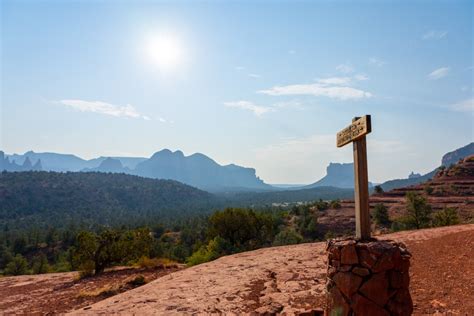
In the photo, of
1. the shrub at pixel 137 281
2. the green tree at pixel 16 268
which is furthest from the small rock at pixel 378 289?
the green tree at pixel 16 268

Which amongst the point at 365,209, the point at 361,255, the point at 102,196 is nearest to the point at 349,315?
the point at 361,255

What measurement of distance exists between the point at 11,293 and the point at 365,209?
→ 1636 centimetres

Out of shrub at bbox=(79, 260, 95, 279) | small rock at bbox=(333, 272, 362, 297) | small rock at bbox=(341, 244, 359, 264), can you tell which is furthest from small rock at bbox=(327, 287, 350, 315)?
shrub at bbox=(79, 260, 95, 279)

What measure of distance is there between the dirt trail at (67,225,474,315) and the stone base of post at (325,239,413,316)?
5.87ft

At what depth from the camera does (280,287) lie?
9773 mm

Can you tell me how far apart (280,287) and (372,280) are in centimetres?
456

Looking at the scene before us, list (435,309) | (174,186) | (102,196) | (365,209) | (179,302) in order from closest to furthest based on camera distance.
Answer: (365,209) → (435,309) → (179,302) → (102,196) → (174,186)

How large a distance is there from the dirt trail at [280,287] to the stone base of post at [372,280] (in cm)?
179

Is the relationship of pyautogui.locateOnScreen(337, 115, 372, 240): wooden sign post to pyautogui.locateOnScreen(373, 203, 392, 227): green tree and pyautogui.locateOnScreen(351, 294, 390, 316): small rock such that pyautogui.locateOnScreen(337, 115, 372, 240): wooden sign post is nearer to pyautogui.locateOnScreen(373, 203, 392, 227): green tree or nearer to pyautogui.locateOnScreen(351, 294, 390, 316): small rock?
pyautogui.locateOnScreen(351, 294, 390, 316): small rock

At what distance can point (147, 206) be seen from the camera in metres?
140

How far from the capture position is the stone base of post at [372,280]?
5.67 meters

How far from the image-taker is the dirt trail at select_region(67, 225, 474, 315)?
796 cm

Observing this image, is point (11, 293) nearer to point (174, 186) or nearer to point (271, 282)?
point (271, 282)

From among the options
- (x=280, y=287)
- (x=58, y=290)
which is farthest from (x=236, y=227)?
(x=280, y=287)
